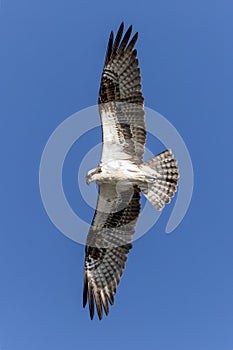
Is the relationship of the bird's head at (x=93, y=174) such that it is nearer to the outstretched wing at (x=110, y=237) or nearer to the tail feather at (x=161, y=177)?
the outstretched wing at (x=110, y=237)

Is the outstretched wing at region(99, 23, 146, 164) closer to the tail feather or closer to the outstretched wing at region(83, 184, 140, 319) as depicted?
the tail feather

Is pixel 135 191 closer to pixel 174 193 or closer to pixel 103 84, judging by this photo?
pixel 174 193

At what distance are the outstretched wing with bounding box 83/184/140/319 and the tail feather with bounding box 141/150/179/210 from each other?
28 cm

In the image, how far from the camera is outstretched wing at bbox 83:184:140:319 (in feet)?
65.2

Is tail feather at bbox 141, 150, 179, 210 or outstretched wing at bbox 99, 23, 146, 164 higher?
outstretched wing at bbox 99, 23, 146, 164

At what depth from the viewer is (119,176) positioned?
19734mm

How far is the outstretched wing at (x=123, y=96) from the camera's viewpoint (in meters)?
19.6

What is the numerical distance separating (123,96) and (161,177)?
1.70 metres

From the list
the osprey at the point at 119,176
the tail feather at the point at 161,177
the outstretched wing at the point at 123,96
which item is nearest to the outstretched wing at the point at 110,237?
the osprey at the point at 119,176

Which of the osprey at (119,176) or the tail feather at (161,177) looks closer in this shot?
the osprey at (119,176)

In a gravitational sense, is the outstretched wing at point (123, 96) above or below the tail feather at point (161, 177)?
above

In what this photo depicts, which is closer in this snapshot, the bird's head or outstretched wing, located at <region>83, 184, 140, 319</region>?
the bird's head

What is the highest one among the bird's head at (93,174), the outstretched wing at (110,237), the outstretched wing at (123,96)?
the outstretched wing at (123,96)

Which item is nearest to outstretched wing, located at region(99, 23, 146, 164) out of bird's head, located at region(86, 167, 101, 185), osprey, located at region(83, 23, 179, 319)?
osprey, located at region(83, 23, 179, 319)
